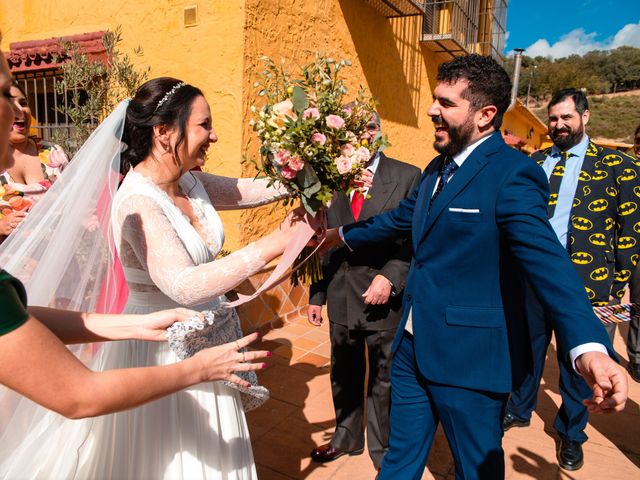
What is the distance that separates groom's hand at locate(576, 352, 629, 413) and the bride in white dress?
1179 mm

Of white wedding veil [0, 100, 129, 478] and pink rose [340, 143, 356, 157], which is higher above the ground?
pink rose [340, 143, 356, 157]

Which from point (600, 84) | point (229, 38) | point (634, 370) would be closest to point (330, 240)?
point (229, 38)

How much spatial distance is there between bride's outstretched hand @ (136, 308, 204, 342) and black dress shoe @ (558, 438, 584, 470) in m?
2.95

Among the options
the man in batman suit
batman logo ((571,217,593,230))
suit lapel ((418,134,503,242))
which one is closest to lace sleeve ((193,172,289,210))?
suit lapel ((418,134,503,242))

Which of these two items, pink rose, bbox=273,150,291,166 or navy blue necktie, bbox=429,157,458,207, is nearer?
pink rose, bbox=273,150,291,166

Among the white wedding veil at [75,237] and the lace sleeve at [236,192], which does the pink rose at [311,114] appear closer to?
the lace sleeve at [236,192]

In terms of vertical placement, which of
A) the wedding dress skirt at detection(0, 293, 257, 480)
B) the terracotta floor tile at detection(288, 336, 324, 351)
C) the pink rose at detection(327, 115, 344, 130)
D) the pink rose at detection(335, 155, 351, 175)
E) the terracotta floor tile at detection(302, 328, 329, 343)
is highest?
the pink rose at detection(327, 115, 344, 130)

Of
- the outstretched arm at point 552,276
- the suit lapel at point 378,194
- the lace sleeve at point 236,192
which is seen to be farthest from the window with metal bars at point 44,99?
the outstretched arm at point 552,276

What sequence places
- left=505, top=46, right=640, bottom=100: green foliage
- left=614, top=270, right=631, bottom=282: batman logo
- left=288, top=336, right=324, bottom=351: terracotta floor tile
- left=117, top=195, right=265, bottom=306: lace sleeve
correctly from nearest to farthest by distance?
left=117, top=195, right=265, bottom=306: lace sleeve < left=614, top=270, right=631, bottom=282: batman logo < left=288, top=336, right=324, bottom=351: terracotta floor tile < left=505, top=46, right=640, bottom=100: green foliage

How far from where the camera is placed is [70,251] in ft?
6.44

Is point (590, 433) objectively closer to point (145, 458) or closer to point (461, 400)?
point (461, 400)

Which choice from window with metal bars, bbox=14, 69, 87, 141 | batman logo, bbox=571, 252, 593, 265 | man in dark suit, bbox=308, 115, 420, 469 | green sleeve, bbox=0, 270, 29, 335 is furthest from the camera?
window with metal bars, bbox=14, 69, 87, 141

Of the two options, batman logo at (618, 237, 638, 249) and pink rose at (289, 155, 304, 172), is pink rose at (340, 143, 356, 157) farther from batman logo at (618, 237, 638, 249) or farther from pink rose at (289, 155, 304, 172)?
batman logo at (618, 237, 638, 249)

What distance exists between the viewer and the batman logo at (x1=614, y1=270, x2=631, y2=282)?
11.7ft
